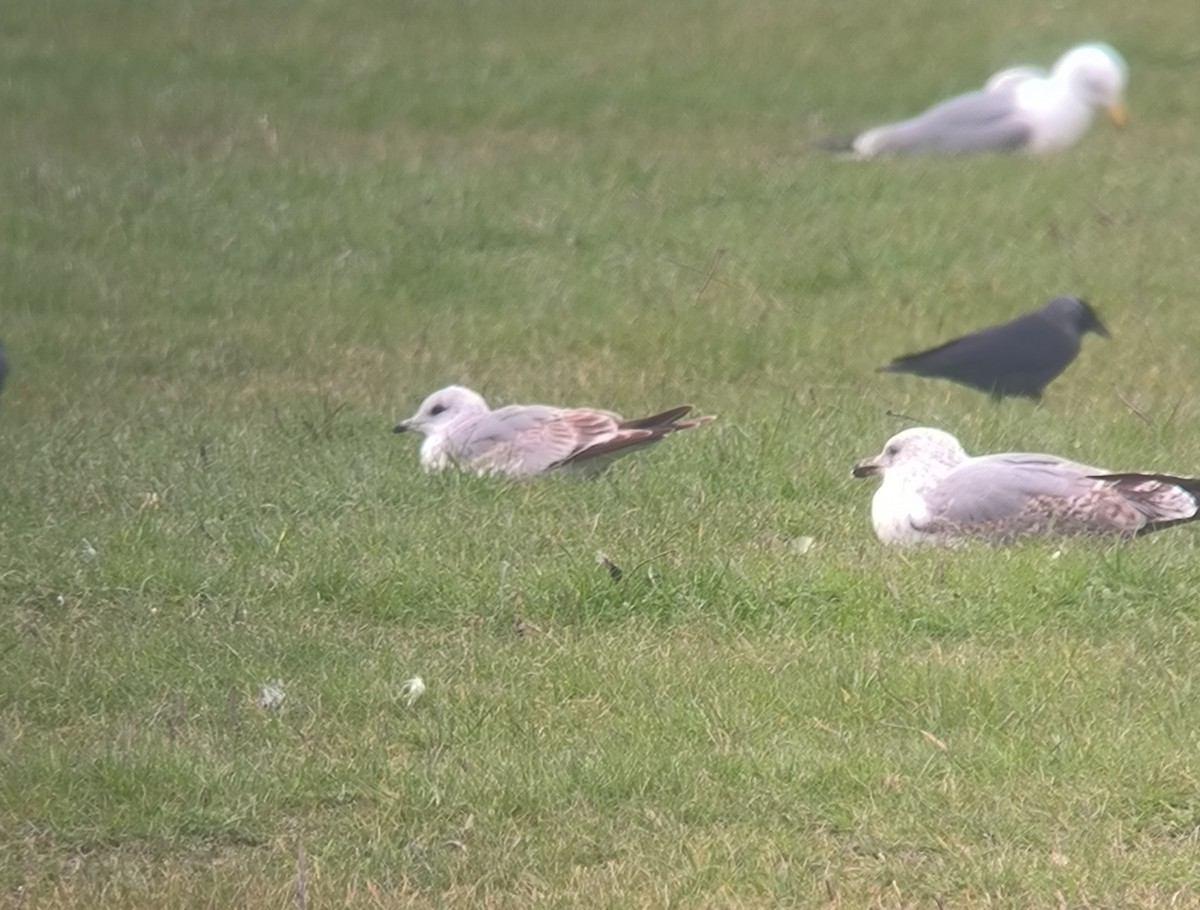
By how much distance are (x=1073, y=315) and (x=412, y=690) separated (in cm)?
442

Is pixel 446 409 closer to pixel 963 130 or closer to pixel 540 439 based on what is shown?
pixel 540 439

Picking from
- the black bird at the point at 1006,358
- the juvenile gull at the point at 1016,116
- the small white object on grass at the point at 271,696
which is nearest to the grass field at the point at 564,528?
the small white object on grass at the point at 271,696

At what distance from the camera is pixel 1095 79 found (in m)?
14.1

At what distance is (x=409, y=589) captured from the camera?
593 centimetres

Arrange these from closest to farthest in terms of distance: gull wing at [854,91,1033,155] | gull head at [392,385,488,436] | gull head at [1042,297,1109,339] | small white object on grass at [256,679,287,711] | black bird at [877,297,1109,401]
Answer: small white object on grass at [256,679,287,711] < gull head at [392,385,488,436] < black bird at [877,297,1109,401] < gull head at [1042,297,1109,339] < gull wing at [854,91,1033,155]

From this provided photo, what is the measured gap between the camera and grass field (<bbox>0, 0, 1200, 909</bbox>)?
454cm

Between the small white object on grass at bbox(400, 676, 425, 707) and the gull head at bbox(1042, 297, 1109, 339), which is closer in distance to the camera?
the small white object on grass at bbox(400, 676, 425, 707)

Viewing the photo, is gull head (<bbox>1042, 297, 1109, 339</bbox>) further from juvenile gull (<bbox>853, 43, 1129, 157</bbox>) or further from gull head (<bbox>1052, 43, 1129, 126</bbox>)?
gull head (<bbox>1052, 43, 1129, 126</bbox>)

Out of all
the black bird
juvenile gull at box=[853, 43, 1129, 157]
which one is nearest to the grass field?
the black bird

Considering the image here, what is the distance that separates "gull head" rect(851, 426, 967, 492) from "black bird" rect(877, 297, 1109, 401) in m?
1.76

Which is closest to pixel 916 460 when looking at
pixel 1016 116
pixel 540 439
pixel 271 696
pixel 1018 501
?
pixel 1018 501

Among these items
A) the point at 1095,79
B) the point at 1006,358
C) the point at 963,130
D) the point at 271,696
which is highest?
the point at 271,696

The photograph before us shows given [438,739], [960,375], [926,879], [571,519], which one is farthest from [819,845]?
[960,375]

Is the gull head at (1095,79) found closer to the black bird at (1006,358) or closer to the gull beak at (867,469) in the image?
the black bird at (1006,358)
